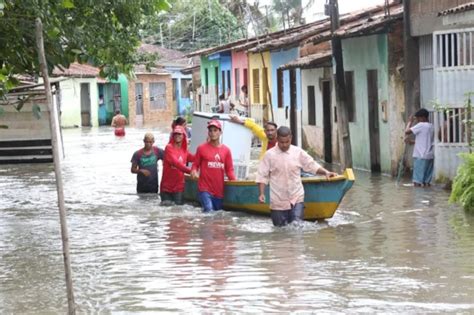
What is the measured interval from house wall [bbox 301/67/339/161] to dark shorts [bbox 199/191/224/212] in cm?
991

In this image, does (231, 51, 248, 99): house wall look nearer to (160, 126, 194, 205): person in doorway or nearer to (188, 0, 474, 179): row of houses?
(188, 0, 474, 179): row of houses

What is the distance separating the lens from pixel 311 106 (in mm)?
27578

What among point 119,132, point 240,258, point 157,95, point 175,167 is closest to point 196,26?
point 157,95

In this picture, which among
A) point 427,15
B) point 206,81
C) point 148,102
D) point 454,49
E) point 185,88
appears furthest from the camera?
point 185,88

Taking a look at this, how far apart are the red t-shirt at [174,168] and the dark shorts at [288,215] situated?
2.54m

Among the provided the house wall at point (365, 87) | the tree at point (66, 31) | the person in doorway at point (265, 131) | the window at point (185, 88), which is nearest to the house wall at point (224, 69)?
the house wall at point (365, 87)

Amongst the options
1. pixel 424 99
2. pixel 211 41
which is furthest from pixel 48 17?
pixel 211 41

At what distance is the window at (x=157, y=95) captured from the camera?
62.2 meters

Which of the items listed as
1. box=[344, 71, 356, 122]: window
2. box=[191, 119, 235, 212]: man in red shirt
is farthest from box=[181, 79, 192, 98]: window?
box=[191, 119, 235, 212]: man in red shirt

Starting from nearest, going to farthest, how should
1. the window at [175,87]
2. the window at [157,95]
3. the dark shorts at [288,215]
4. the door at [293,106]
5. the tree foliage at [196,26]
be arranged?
the dark shorts at [288,215] < the door at [293,106] < the tree foliage at [196,26] < the window at [157,95] < the window at [175,87]

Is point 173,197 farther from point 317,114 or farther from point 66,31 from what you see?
point 317,114

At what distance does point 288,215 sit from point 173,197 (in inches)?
138

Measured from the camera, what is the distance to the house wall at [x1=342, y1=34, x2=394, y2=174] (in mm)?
21188

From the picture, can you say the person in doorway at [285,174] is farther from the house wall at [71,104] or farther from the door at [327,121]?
the house wall at [71,104]
